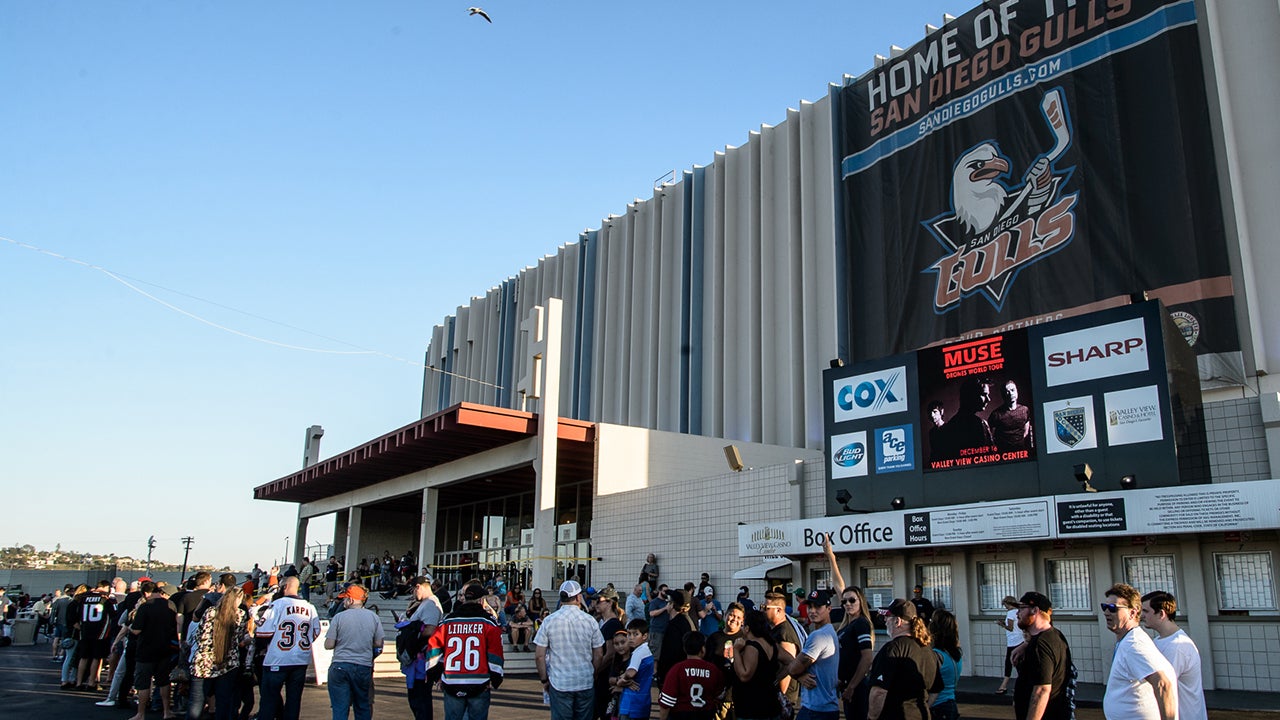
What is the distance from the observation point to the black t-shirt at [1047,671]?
6488 mm

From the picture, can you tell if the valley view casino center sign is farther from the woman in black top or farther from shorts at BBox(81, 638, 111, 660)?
shorts at BBox(81, 638, 111, 660)

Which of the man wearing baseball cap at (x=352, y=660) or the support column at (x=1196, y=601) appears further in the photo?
the support column at (x=1196, y=601)

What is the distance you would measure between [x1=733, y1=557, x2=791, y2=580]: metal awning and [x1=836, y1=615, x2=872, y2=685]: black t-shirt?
13864mm

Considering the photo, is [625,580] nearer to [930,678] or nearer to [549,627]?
[549,627]

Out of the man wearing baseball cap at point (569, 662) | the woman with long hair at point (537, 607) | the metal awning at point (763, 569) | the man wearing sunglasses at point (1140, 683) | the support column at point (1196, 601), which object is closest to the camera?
the man wearing sunglasses at point (1140, 683)

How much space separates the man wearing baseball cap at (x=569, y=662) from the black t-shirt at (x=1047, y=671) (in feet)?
11.8

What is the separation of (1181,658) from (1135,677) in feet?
1.51

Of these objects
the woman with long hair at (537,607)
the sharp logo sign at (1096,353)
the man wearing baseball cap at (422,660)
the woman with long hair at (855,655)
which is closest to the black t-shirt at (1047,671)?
the woman with long hair at (855,655)

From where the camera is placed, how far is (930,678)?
22.1 ft

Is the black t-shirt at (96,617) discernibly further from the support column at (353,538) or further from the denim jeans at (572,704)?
the support column at (353,538)

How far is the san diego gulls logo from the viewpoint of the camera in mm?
25453

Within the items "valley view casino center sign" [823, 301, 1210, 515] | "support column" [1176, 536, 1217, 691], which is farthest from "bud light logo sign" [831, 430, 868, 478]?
"support column" [1176, 536, 1217, 691]

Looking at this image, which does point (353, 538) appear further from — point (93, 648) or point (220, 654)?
Answer: point (220, 654)

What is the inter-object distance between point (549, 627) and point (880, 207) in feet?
81.9
